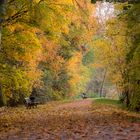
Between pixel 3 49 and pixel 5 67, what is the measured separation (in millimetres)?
1224

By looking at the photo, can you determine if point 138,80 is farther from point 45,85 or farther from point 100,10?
point 100,10

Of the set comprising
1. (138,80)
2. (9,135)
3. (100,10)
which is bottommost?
(9,135)

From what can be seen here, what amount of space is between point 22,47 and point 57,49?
21.5 metres

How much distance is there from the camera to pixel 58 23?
21.7 metres

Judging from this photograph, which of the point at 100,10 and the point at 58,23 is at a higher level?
the point at 100,10

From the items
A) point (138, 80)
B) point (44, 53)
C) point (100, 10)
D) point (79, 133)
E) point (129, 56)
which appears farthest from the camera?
point (100, 10)

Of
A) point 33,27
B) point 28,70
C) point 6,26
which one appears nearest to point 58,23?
point 33,27

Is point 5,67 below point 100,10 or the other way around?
below

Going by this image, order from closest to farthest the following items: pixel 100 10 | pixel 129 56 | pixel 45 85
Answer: pixel 129 56, pixel 45 85, pixel 100 10

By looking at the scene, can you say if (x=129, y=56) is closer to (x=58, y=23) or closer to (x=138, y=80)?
(x=138, y=80)

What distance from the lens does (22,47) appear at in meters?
22.9

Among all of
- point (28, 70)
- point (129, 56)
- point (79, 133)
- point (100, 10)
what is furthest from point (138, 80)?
point (100, 10)

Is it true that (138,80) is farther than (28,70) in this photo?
No

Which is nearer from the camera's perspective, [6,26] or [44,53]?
[6,26]
